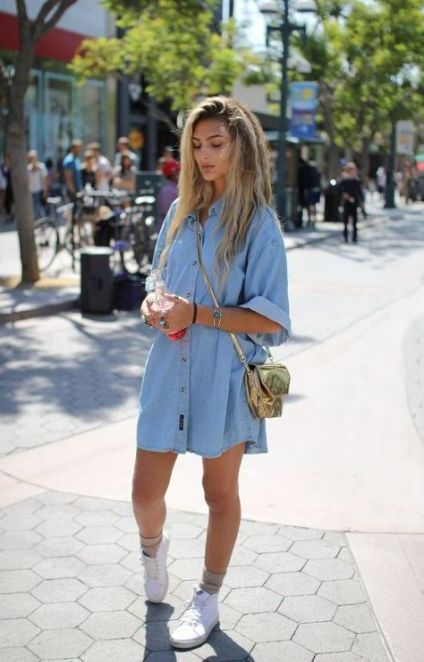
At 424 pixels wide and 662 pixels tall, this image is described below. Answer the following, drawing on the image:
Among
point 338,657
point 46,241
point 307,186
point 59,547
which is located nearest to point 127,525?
point 59,547

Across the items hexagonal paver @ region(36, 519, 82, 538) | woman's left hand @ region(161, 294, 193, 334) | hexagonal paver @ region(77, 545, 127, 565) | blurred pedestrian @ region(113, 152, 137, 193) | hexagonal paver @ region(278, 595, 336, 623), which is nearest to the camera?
woman's left hand @ region(161, 294, 193, 334)

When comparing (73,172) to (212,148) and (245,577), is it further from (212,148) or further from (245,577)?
(212,148)

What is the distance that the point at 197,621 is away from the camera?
316 cm

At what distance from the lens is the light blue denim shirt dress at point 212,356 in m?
2.93

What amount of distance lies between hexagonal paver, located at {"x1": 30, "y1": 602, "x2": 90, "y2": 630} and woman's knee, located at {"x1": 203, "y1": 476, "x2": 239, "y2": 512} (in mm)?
681

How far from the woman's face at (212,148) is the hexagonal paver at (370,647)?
1.70 metres

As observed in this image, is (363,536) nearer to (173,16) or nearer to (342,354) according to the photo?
(342,354)

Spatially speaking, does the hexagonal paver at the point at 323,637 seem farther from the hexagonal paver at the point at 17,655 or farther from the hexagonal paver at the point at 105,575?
the hexagonal paver at the point at 17,655

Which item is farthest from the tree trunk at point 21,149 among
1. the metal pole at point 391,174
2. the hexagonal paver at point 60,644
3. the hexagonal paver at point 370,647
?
the metal pole at point 391,174

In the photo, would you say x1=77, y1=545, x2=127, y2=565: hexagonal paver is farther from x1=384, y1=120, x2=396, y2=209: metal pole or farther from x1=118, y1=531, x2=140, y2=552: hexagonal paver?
x1=384, y1=120, x2=396, y2=209: metal pole

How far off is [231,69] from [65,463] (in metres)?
22.3

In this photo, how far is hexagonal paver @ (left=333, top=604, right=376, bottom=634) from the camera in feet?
10.8

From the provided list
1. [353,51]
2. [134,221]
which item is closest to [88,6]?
[353,51]

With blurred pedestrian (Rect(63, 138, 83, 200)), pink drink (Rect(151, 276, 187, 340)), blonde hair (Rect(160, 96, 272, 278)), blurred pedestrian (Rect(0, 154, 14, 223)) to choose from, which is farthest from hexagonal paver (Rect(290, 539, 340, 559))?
blurred pedestrian (Rect(0, 154, 14, 223))
